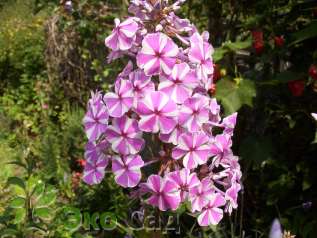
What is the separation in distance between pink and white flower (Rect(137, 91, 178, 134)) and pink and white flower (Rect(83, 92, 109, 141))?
99 mm

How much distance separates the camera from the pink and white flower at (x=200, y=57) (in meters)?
1.40

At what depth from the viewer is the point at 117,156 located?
4.54 feet

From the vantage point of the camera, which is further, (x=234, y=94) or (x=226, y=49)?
(x=226, y=49)

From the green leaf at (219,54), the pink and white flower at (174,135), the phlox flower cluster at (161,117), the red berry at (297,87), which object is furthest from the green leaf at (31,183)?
the red berry at (297,87)

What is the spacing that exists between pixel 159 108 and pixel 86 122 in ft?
0.67

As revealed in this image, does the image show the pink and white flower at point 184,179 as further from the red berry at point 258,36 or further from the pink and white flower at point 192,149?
the red berry at point 258,36

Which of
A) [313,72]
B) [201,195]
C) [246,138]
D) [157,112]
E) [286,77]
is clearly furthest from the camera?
[246,138]

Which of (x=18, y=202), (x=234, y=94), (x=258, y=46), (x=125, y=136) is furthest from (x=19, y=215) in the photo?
(x=258, y=46)

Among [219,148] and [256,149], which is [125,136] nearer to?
[219,148]

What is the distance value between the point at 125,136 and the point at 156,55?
0.19 m

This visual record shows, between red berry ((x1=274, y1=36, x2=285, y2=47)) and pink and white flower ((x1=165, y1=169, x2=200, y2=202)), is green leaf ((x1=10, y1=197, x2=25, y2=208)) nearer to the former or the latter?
pink and white flower ((x1=165, y1=169, x2=200, y2=202))

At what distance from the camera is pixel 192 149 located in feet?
4.50

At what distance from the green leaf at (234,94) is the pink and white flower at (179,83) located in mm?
1086

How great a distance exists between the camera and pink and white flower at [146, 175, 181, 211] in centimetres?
135
